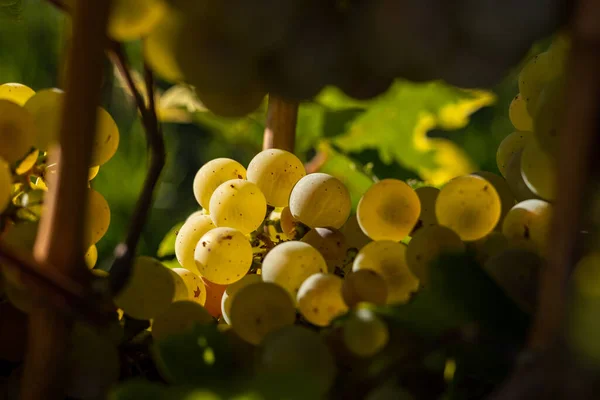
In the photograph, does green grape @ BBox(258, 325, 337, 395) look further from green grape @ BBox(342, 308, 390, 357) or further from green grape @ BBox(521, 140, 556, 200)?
green grape @ BBox(521, 140, 556, 200)

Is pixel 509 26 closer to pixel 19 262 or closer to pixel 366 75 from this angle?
pixel 366 75

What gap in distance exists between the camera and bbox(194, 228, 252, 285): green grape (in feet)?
1.13

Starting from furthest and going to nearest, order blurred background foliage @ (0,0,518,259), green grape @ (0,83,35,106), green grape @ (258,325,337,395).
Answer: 1. blurred background foliage @ (0,0,518,259)
2. green grape @ (0,83,35,106)
3. green grape @ (258,325,337,395)

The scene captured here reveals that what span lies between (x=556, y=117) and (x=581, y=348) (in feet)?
0.28

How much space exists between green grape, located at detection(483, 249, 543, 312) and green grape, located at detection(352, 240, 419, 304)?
1.4 inches

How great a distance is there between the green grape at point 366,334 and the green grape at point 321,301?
46mm

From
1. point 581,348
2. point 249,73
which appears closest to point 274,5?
point 249,73

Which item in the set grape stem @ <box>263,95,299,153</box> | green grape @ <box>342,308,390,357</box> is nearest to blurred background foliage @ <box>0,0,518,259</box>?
grape stem @ <box>263,95,299,153</box>

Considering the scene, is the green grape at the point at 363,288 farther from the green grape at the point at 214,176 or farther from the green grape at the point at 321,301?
the green grape at the point at 214,176

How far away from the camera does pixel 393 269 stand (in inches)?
11.8

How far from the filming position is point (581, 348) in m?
0.20

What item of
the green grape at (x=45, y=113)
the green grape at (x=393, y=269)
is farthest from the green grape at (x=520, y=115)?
the green grape at (x=45, y=113)

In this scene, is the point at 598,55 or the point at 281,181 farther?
the point at 281,181

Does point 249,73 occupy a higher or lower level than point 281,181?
higher
